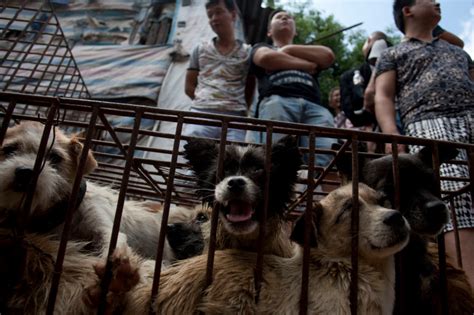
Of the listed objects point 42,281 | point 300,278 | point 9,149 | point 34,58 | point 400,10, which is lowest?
point 42,281

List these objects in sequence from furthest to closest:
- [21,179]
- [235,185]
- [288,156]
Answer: [288,156] → [235,185] → [21,179]

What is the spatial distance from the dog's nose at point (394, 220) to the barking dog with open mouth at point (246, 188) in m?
0.54

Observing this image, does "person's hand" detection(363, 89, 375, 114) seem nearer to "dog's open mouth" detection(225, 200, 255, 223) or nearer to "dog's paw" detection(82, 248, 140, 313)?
"dog's open mouth" detection(225, 200, 255, 223)

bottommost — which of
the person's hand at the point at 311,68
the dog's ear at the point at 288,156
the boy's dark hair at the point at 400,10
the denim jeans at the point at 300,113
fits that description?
the dog's ear at the point at 288,156

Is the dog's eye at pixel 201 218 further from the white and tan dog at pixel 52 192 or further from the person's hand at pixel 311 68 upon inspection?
the person's hand at pixel 311 68

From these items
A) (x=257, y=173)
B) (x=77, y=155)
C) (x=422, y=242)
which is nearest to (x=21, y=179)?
(x=77, y=155)

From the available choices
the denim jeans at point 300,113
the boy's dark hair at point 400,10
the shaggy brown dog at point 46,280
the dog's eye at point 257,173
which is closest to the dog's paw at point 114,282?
the shaggy brown dog at point 46,280

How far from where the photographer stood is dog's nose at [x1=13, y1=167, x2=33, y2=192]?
1.79 meters

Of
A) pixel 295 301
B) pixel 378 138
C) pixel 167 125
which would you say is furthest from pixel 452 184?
pixel 167 125

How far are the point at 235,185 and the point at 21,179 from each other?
92 centimetres

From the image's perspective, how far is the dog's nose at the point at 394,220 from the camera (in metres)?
1.67

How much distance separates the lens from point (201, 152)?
2.32 m

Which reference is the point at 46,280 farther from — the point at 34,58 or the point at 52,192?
the point at 34,58

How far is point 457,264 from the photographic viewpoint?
229 centimetres
